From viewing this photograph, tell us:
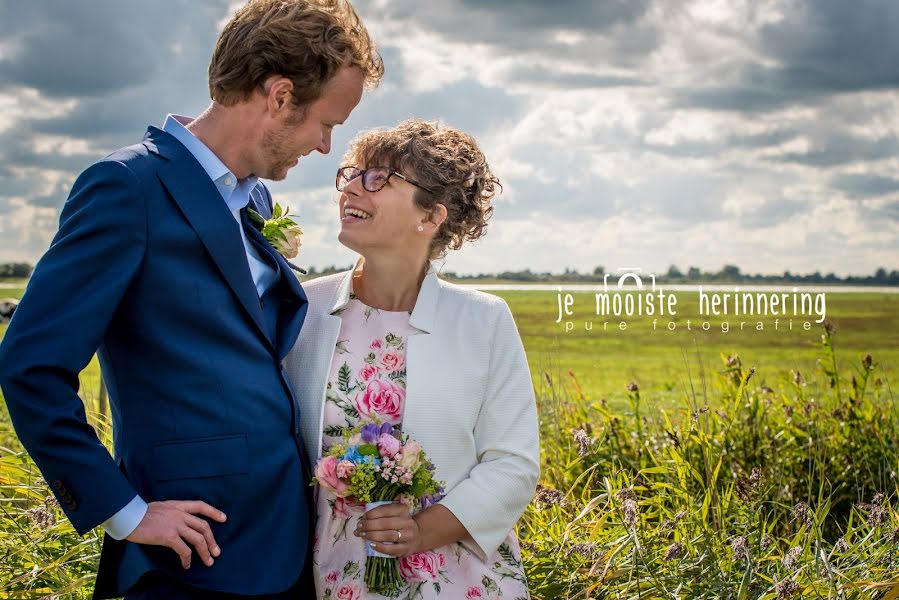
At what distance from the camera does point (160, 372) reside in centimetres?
246

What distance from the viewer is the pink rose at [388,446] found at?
2.70 m

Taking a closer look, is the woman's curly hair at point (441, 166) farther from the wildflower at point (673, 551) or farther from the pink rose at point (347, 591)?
the wildflower at point (673, 551)

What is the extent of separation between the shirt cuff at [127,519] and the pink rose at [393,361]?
3.36ft

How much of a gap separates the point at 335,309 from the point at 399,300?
0.25 metres

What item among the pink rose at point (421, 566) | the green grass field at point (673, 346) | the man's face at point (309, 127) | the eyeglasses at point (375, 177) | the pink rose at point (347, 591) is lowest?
the green grass field at point (673, 346)

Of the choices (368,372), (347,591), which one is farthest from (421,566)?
(368,372)

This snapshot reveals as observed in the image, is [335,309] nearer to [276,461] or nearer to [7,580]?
[276,461]

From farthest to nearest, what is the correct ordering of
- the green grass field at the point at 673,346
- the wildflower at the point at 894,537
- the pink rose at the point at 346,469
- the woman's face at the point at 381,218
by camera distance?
the green grass field at the point at 673,346 → the wildflower at the point at 894,537 → the woman's face at the point at 381,218 → the pink rose at the point at 346,469

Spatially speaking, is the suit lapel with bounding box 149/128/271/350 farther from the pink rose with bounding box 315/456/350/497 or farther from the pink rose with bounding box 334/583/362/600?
the pink rose with bounding box 334/583/362/600

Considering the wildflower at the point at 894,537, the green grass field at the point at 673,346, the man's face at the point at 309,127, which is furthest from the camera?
the green grass field at the point at 673,346

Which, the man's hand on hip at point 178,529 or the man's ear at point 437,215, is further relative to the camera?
the man's ear at point 437,215

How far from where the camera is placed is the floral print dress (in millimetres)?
2975

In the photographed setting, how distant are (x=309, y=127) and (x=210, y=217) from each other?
1.56 feet

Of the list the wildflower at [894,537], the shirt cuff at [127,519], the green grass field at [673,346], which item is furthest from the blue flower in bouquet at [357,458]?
the green grass field at [673,346]
